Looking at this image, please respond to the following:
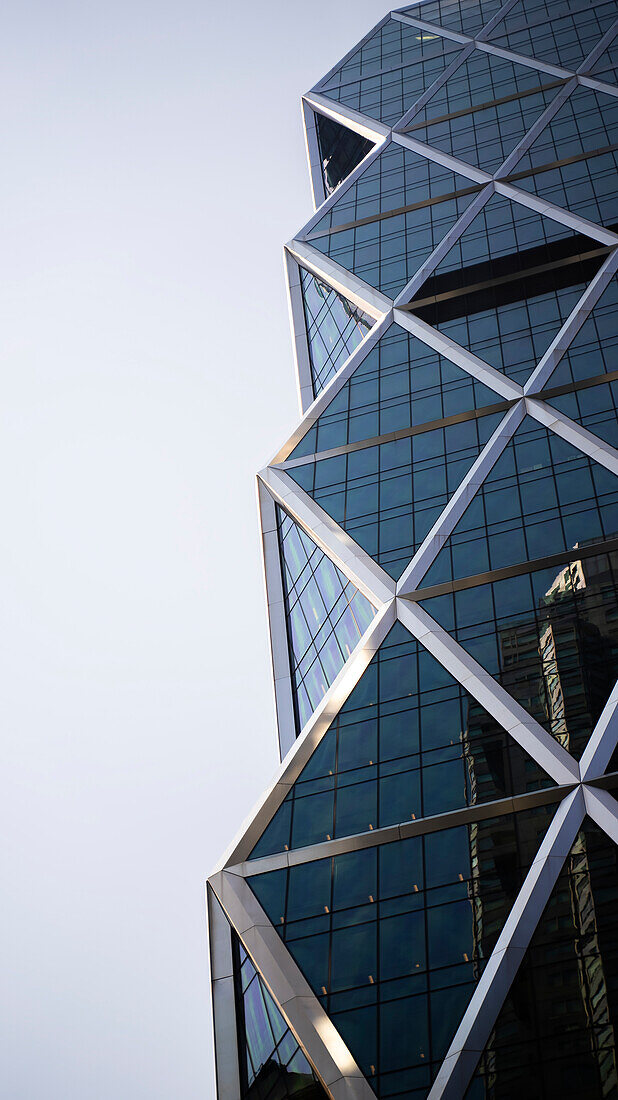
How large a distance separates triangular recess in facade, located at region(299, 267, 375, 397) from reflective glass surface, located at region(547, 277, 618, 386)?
983 cm

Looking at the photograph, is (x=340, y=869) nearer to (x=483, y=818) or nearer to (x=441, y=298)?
(x=483, y=818)

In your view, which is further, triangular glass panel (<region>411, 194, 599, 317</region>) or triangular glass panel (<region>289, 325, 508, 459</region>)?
triangular glass panel (<region>411, 194, 599, 317</region>)

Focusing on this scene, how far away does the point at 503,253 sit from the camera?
48.0m

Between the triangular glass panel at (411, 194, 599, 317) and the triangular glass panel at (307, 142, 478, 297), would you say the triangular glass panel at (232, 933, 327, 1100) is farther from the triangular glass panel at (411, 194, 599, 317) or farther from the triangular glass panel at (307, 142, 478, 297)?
the triangular glass panel at (307, 142, 478, 297)

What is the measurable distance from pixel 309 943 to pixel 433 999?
3.27 m

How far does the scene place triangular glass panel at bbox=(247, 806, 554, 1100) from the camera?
79.9 feet

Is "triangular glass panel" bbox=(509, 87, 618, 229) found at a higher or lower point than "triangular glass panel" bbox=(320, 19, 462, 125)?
lower

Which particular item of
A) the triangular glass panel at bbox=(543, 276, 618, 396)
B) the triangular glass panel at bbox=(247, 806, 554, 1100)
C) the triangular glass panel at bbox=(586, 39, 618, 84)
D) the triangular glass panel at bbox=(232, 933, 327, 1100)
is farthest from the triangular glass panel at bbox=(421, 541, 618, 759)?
the triangular glass panel at bbox=(586, 39, 618, 84)

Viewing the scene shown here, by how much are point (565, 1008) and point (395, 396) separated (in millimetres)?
24478

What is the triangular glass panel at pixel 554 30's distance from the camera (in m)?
60.7

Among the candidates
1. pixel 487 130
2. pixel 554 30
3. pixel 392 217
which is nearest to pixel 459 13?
pixel 554 30

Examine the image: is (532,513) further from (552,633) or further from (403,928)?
(403,928)

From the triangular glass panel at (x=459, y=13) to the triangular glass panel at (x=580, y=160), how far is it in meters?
14.7

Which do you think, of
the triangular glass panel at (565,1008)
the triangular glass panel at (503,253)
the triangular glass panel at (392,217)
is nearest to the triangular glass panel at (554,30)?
the triangular glass panel at (392,217)
